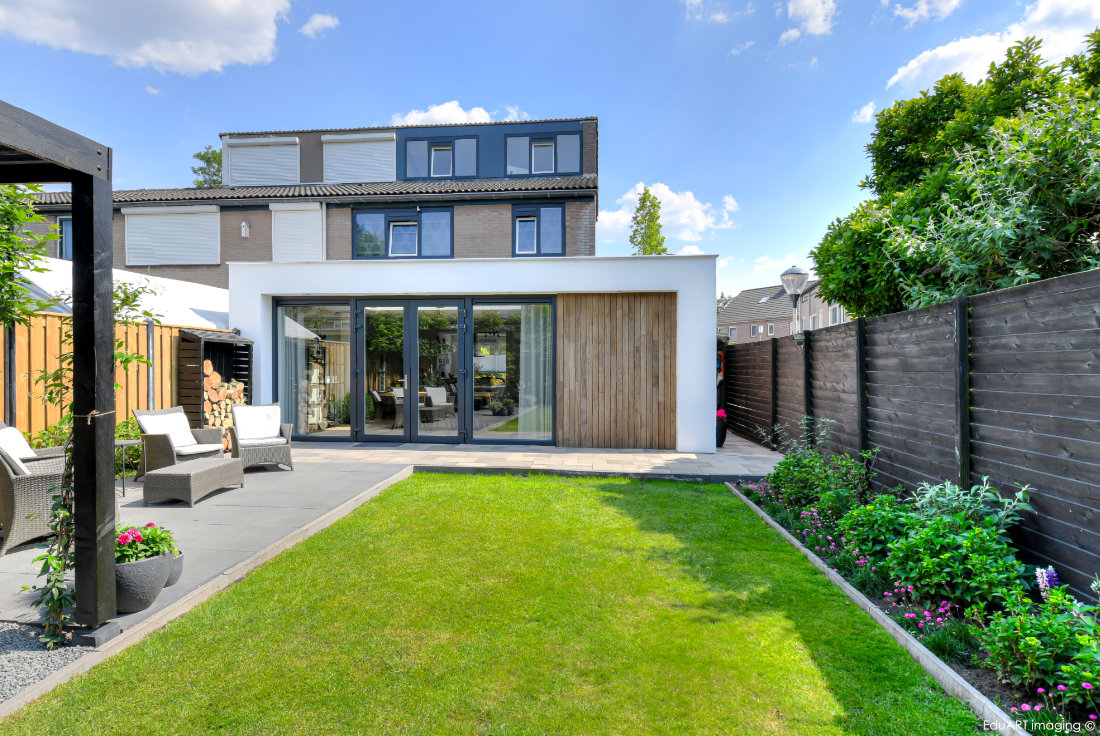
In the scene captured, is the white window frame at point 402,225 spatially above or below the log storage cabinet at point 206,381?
above

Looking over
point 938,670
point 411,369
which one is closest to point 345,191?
point 411,369

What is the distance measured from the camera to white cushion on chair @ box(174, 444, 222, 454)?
618 cm

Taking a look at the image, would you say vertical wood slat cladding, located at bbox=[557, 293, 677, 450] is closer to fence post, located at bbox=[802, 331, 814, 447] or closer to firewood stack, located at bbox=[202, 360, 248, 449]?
fence post, located at bbox=[802, 331, 814, 447]

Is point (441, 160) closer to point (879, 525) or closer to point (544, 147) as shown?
point (544, 147)

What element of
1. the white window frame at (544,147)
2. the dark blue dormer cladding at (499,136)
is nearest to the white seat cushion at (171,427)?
the dark blue dormer cladding at (499,136)

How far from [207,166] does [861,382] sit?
35252 mm

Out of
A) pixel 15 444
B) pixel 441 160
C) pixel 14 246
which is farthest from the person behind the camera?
pixel 441 160

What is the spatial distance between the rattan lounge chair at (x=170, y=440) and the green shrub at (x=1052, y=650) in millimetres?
7300

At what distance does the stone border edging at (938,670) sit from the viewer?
2.03m

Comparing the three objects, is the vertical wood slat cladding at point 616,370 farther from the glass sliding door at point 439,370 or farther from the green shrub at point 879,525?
the green shrub at point 879,525

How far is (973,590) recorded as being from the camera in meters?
2.85

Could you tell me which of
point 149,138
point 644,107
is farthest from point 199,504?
point 644,107

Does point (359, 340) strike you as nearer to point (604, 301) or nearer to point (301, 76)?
point (604, 301)

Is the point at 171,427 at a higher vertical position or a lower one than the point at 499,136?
lower
